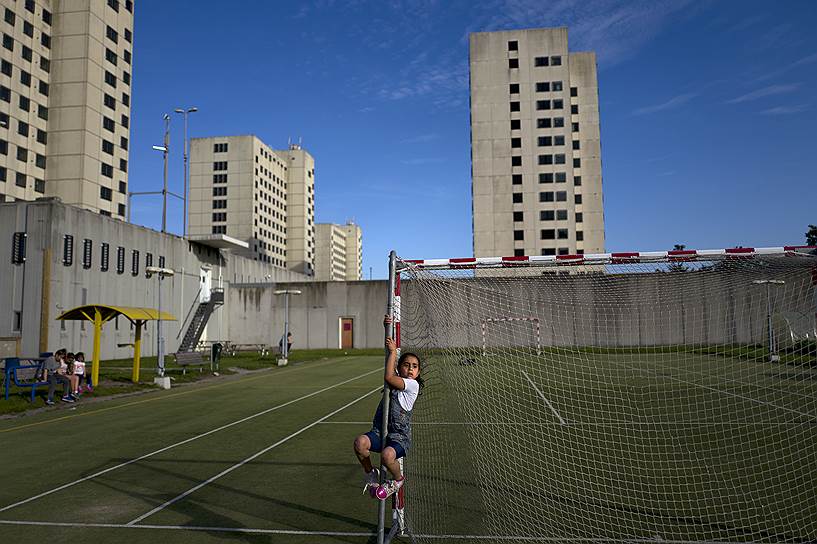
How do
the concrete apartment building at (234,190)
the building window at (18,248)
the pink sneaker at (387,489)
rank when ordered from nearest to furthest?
the pink sneaker at (387,489) → the building window at (18,248) → the concrete apartment building at (234,190)

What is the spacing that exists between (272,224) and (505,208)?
207ft

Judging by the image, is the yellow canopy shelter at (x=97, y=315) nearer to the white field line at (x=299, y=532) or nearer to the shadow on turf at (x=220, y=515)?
the shadow on turf at (x=220, y=515)

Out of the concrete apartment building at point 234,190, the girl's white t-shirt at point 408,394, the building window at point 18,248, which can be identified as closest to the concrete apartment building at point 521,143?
the concrete apartment building at point 234,190

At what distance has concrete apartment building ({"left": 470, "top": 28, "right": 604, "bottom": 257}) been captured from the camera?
72.9 metres

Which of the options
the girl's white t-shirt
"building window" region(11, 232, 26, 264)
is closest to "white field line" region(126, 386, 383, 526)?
the girl's white t-shirt

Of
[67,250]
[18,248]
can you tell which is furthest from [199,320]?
[18,248]

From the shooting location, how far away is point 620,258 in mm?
7117

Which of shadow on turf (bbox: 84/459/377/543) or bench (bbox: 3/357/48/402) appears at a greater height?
bench (bbox: 3/357/48/402)

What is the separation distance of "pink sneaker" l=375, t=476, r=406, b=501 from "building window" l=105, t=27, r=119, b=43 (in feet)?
224

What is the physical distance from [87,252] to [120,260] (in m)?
2.68

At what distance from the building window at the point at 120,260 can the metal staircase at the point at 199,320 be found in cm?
765

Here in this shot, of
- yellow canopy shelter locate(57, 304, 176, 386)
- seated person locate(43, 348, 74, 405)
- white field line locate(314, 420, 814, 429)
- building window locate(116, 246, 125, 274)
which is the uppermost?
building window locate(116, 246, 125, 274)

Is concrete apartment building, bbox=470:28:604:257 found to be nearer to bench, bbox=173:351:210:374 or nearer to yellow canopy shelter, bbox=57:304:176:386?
bench, bbox=173:351:210:374

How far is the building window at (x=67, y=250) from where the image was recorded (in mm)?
30375
